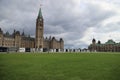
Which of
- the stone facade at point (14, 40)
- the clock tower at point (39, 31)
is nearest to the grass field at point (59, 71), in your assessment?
the stone facade at point (14, 40)

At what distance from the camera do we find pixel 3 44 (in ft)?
455

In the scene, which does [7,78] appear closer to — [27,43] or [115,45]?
[27,43]

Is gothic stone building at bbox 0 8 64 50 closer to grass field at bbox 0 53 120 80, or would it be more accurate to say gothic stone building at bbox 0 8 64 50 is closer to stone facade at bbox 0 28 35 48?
stone facade at bbox 0 28 35 48

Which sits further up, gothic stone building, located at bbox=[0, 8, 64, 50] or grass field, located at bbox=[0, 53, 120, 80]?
gothic stone building, located at bbox=[0, 8, 64, 50]

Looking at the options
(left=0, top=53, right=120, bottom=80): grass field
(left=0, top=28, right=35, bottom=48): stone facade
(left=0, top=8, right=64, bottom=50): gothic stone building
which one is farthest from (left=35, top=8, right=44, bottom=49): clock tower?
(left=0, top=53, right=120, bottom=80): grass field

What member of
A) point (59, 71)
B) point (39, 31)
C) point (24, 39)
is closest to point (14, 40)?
point (24, 39)

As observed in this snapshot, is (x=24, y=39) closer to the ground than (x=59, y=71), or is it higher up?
higher up

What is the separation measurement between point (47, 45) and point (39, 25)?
29100 millimetres

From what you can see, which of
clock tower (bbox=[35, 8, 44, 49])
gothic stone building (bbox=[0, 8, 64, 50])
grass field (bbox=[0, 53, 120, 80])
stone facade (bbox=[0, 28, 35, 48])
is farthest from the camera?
clock tower (bbox=[35, 8, 44, 49])

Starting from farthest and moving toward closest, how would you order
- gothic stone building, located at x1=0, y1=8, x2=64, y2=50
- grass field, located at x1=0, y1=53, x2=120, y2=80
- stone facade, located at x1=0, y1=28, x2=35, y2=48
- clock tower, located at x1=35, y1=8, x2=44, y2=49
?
clock tower, located at x1=35, y1=8, x2=44, y2=49, gothic stone building, located at x1=0, y1=8, x2=64, y2=50, stone facade, located at x1=0, y1=28, x2=35, y2=48, grass field, located at x1=0, y1=53, x2=120, y2=80

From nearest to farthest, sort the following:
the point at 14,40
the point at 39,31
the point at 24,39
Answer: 1. the point at 14,40
2. the point at 24,39
3. the point at 39,31

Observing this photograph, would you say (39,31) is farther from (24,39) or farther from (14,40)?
(14,40)

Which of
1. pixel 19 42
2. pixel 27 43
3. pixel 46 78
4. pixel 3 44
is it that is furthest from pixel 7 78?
pixel 27 43

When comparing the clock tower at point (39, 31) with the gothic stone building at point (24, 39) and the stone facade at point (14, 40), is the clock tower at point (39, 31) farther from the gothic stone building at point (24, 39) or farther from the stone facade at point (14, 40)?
the stone facade at point (14, 40)
